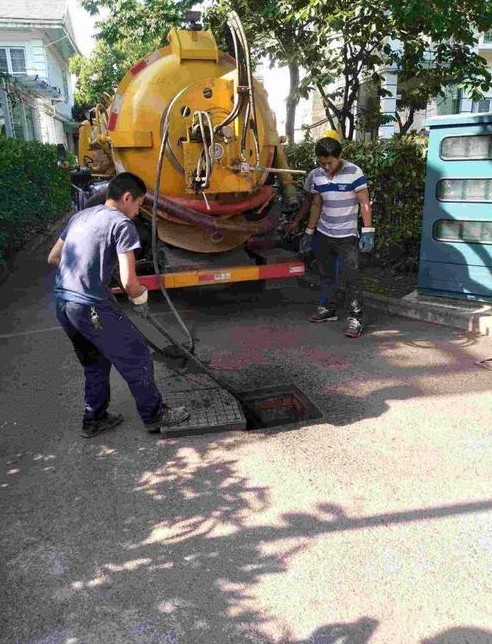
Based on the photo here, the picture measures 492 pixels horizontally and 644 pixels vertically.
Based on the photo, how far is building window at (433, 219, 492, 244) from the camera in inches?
213

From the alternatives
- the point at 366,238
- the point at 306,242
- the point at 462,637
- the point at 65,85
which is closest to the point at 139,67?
the point at 306,242

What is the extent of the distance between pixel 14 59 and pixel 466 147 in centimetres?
2612

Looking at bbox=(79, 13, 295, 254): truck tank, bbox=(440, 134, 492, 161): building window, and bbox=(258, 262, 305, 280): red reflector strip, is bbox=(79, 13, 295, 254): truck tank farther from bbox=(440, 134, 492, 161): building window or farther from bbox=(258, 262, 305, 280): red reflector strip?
bbox=(440, 134, 492, 161): building window

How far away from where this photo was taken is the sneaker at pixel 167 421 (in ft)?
11.7

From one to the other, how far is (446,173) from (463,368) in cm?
212

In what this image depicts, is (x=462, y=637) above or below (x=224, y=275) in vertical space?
below

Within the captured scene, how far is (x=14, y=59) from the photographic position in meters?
25.7

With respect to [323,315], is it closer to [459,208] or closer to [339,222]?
[339,222]

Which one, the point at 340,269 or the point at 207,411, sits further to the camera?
the point at 340,269

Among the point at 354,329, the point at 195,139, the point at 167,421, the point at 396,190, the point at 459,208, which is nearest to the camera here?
the point at 167,421

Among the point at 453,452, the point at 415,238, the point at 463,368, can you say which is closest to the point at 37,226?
the point at 415,238

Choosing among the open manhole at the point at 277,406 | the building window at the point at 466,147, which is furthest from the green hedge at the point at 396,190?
the open manhole at the point at 277,406

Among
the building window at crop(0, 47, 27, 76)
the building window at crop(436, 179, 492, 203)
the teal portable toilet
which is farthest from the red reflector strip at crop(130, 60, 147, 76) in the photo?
the building window at crop(0, 47, 27, 76)

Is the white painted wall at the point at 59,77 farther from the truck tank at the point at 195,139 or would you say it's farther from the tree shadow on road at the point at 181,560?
the tree shadow on road at the point at 181,560
